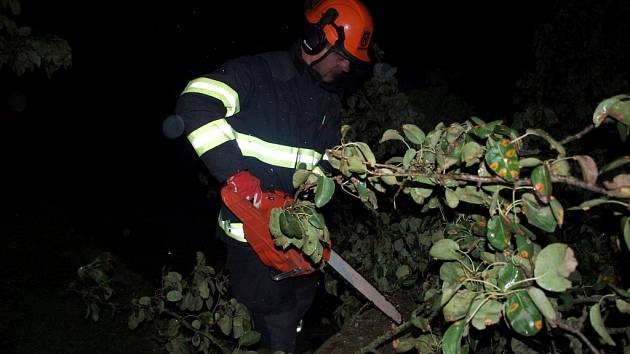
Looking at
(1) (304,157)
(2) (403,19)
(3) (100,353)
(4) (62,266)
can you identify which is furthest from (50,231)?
(2) (403,19)

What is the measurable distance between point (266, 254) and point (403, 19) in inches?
661

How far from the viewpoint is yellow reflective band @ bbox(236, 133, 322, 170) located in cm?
244

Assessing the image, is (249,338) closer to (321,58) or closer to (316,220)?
(316,220)

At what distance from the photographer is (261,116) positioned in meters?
2.45

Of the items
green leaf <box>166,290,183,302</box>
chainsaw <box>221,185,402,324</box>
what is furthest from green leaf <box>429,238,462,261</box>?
green leaf <box>166,290,183,302</box>

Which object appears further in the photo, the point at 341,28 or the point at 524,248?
the point at 341,28

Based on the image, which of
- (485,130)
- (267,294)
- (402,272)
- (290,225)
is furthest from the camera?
(402,272)

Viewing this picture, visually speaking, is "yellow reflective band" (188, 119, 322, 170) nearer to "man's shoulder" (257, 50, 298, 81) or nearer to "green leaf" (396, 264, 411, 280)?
"man's shoulder" (257, 50, 298, 81)

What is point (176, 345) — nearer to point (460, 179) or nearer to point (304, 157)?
point (304, 157)

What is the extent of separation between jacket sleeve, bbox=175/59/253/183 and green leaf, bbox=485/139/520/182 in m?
1.25

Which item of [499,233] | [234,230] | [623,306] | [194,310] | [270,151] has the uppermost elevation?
[499,233]

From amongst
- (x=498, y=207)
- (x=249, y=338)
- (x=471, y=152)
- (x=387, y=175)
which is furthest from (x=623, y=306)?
(x=249, y=338)

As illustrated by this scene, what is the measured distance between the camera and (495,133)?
1.36m

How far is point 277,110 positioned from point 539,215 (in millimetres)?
1494
